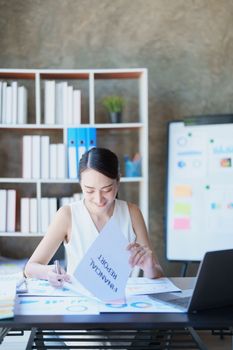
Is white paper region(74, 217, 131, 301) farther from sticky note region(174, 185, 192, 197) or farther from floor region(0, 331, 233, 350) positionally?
sticky note region(174, 185, 192, 197)

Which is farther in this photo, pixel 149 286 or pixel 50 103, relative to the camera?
pixel 50 103

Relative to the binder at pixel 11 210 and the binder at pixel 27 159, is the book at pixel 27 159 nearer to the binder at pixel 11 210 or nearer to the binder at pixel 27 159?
the binder at pixel 27 159

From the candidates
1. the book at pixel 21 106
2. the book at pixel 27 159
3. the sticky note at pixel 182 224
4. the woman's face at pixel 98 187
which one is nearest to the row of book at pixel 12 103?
the book at pixel 21 106

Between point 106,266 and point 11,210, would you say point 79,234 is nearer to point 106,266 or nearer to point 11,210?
point 106,266

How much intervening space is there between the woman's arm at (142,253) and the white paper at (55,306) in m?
0.23

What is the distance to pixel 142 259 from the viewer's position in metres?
1.68

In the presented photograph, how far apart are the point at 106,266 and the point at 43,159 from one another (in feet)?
6.52

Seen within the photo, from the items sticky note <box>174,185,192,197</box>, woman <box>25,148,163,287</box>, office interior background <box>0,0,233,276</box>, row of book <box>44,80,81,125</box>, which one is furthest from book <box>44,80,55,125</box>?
woman <box>25,148,163,287</box>

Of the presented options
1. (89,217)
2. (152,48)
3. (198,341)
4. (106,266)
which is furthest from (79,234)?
(152,48)

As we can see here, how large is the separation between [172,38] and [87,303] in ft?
9.15

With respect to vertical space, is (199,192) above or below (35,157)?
below

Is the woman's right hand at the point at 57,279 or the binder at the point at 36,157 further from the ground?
the binder at the point at 36,157

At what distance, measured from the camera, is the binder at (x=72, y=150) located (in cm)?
331

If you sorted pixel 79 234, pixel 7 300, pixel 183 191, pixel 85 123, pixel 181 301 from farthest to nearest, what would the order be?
pixel 85 123 < pixel 183 191 < pixel 79 234 < pixel 181 301 < pixel 7 300
